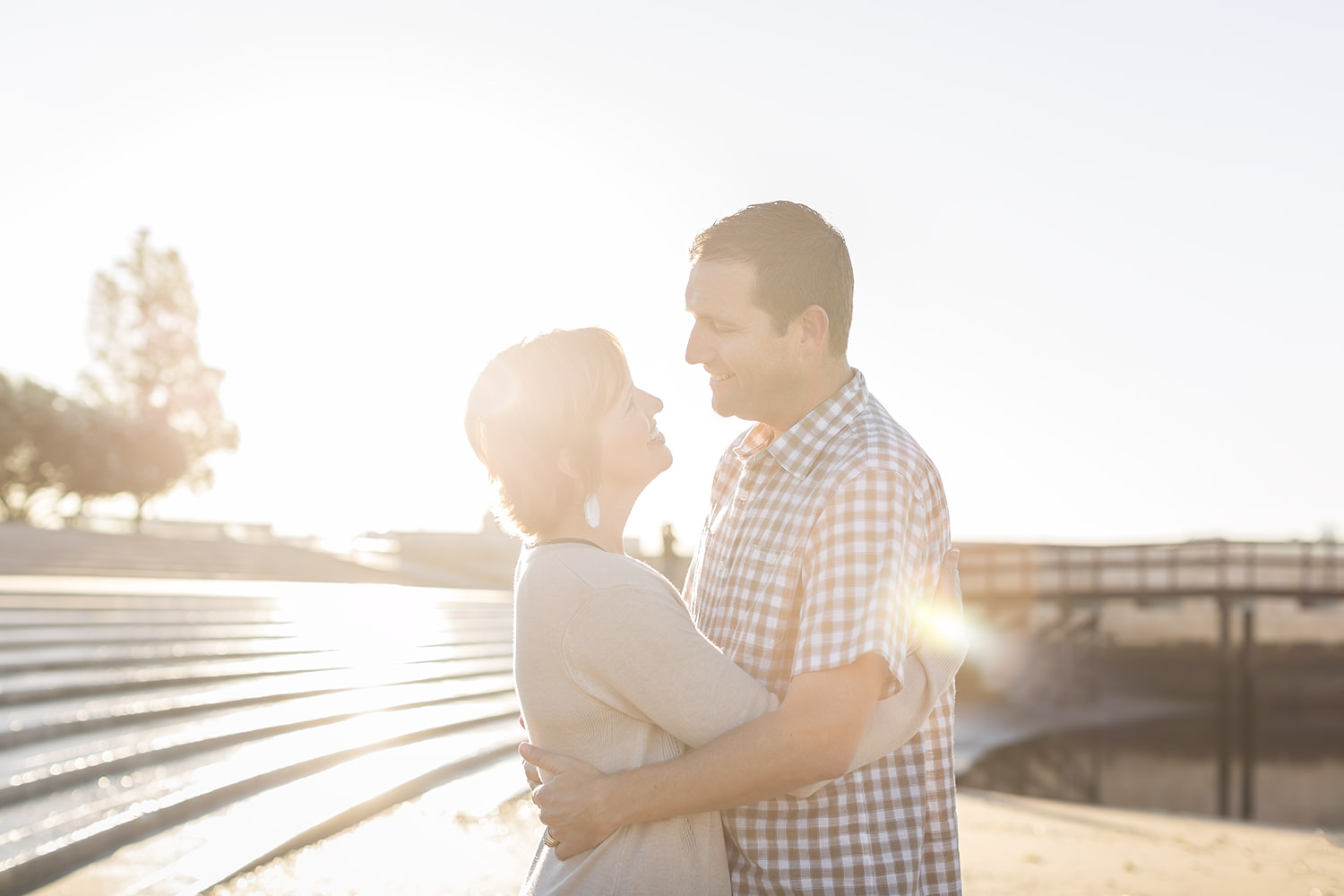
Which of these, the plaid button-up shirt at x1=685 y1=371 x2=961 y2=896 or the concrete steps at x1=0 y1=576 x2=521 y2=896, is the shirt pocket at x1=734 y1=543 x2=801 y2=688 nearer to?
the plaid button-up shirt at x1=685 y1=371 x2=961 y2=896

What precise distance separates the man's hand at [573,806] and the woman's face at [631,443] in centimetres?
53

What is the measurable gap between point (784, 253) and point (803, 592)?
2.17 feet

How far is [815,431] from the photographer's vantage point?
2197mm

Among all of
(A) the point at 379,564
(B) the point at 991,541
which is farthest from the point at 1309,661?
(A) the point at 379,564

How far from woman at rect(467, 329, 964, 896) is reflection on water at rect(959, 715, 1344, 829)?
1094cm

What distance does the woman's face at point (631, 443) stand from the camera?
2041 millimetres

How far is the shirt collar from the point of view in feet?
7.13

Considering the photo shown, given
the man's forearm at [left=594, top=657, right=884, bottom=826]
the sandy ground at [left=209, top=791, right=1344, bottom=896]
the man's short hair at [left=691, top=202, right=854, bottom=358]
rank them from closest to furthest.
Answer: the man's forearm at [left=594, top=657, right=884, bottom=826]
the man's short hair at [left=691, top=202, right=854, bottom=358]
the sandy ground at [left=209, top=791, right=1344, bottom=896]

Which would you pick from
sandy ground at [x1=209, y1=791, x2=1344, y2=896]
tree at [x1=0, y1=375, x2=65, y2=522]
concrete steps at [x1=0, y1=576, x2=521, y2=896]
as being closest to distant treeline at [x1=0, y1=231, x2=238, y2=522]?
tree at [x1=0, y1=375, x2=65, y2=522]

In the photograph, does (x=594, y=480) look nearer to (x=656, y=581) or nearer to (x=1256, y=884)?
(x=656, y=581)

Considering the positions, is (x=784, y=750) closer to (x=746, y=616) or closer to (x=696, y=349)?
(x=746, y=616)

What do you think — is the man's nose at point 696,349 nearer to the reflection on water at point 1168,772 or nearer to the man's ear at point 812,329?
the man's ear at point 812,329

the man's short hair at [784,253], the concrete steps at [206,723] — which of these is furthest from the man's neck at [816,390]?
the concrete steps at [206,723]

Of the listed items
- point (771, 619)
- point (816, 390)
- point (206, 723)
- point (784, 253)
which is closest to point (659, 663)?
point (771, 619)
